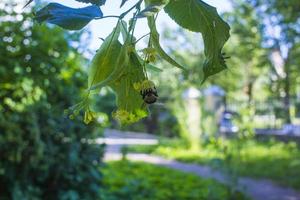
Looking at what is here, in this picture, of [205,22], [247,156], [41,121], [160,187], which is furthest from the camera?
[247,156]

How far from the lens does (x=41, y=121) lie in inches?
169

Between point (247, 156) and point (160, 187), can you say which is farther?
point (247, 156)

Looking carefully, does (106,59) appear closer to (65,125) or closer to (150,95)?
(150,95)

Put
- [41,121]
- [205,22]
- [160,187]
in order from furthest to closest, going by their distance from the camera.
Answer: [160,187] < [41,121] < [205,22]

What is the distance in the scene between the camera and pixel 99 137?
511cm

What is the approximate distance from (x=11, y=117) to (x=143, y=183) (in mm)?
3409

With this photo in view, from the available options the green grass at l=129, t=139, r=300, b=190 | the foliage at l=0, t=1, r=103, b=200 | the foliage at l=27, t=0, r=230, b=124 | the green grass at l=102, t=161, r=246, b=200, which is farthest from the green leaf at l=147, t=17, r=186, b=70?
the green grass at l=129, t=139, r=300, b=190

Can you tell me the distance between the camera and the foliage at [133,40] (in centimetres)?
56

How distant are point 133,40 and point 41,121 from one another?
3.86 m

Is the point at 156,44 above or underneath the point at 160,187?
above

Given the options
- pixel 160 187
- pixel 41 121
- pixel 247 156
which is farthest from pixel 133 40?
pixel 247 156

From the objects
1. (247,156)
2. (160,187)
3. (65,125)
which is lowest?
(160,187)

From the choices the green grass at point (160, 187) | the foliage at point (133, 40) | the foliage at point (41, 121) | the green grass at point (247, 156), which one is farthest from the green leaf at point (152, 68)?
the green grass at point (247, 156)

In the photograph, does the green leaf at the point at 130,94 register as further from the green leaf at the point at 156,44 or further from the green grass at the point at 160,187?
the green grass at the point at 160,187
